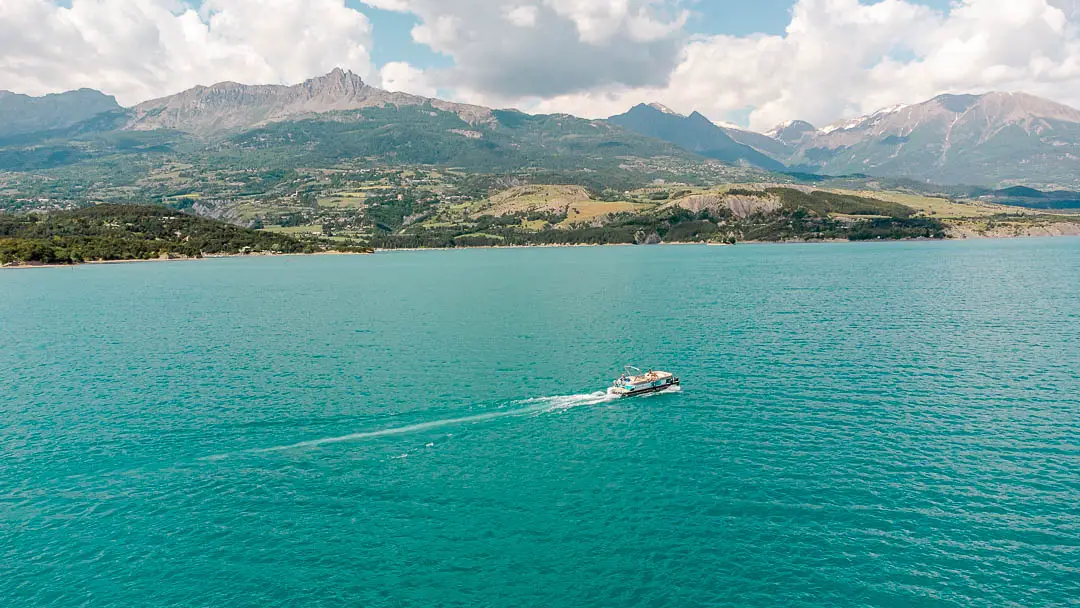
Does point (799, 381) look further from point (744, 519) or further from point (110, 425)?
point (110, 425)

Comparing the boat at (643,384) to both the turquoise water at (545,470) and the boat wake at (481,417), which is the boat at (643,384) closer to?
the boat wake at (481,417)

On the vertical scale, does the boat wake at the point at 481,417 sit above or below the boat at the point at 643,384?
below

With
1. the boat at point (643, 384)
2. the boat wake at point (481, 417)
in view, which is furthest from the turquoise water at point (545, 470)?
the boat at point (643, 384)

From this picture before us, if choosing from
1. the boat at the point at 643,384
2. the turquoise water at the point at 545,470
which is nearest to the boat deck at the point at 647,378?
the boat at the point at 643,384

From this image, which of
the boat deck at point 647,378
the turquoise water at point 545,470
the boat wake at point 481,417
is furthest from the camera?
the boat deck at point 647,378

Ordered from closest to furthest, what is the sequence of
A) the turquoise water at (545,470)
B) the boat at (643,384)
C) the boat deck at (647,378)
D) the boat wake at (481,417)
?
the turquoise water at (545,470) → the boat wake at (481,417) → the boat at (643,384) → the boat deck at (647,378)

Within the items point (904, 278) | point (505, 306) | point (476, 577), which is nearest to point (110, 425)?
point (476, 577)

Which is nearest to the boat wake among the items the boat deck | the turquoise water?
the turquoise water

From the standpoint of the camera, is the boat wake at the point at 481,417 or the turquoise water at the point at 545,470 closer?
the turquoise water at the point at 545,470
